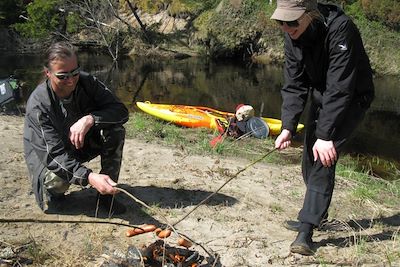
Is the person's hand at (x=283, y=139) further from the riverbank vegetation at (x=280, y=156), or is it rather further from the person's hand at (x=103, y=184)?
the riverbank vegetation at (x=280, y=156)

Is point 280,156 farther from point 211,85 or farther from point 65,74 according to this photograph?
point 211,85

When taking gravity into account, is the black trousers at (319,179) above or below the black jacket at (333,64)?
below

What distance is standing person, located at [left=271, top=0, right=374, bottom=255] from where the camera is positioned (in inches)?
121

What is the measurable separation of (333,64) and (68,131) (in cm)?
210

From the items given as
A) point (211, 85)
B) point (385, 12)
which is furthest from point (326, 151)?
point (385, 12)

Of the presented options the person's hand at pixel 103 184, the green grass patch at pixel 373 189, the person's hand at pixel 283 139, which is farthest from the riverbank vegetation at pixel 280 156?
the person's hand at pixel 103 184

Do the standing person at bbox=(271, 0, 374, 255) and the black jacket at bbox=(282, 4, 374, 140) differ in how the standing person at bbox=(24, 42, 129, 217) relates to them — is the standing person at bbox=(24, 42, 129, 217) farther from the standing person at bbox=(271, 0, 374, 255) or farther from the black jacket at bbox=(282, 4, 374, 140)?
the black jacket at bbox=(282, 4, 374, 140)

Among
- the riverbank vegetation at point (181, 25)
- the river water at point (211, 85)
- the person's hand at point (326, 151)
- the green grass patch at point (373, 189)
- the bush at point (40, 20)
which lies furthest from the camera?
the bush at point (40, 20)

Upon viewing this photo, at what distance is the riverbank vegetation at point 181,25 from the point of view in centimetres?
2275

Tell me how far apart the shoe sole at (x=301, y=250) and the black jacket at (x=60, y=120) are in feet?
5.08

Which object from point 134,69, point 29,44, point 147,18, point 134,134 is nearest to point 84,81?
point 134,134

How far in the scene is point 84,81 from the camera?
382 cm

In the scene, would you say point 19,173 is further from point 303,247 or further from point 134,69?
point 134,69

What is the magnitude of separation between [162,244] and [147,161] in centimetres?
250
